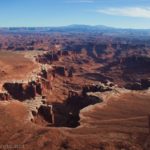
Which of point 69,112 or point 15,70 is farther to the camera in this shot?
point 15,70

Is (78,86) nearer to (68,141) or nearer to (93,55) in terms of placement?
(68,141)

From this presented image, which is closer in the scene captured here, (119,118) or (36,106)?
(119,118)

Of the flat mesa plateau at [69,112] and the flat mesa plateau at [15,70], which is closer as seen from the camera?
the flat mesa plateau at [69,112]

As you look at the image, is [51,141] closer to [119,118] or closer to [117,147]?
[117,147]

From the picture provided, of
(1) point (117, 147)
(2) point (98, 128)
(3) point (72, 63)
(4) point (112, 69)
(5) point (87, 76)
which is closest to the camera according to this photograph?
(1) point (117, 147)

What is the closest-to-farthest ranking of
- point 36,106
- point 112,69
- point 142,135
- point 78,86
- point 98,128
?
1. point 142,135
2. point 98,128
3. point 36,106
4. point 78,86
5. point 112,69

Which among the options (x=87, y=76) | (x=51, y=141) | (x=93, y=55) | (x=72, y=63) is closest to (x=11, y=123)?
(x=51, y=141)

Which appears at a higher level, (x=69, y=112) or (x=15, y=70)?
(x=15, y=70)

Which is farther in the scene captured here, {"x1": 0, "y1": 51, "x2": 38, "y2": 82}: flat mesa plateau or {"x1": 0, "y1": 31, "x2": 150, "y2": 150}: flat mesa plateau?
{"x1": 0, "y1": 51, "x2": 38, "y2": 82}: flat mesa plateau

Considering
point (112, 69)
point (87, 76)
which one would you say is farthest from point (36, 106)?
point (112, 69)
